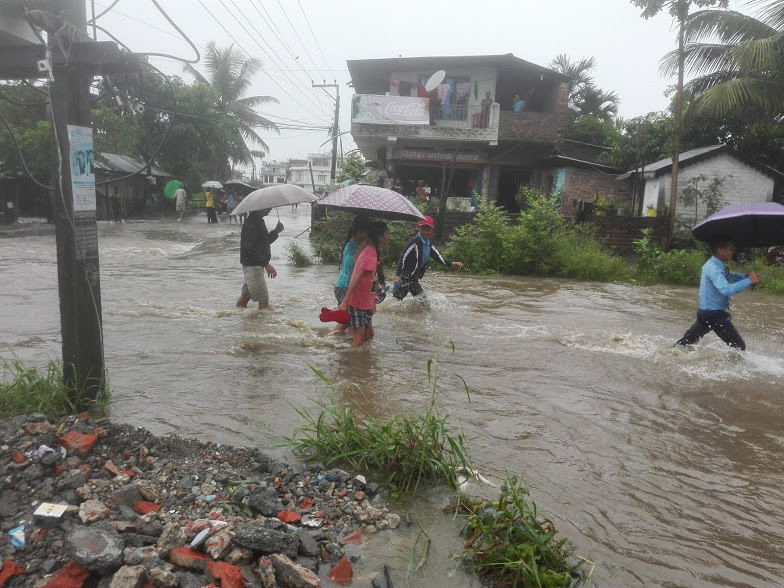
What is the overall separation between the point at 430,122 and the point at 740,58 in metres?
10.4

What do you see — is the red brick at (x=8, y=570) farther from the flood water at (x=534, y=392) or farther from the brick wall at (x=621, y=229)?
the brick wall at (x=621, y=229)

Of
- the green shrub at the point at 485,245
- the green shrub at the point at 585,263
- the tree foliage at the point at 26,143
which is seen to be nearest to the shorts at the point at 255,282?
the green shrub at the point at 485,245

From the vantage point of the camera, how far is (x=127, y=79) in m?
5.19

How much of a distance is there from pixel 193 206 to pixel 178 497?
3496cm

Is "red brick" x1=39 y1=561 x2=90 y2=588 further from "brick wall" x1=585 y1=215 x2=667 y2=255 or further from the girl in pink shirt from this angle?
"brick wall" x1=585 y1=215 x2=667 y2=255

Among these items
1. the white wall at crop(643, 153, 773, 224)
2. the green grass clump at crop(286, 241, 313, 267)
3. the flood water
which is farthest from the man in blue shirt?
the white wall at crop(643, 153, 773, 224)

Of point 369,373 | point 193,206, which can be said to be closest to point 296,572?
point 369,373

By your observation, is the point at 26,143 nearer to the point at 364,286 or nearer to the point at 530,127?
the point at 530,127

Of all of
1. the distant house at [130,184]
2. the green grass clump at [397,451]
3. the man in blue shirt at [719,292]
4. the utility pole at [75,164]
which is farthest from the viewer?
the distant house at [130,184]

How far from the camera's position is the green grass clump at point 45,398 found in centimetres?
409

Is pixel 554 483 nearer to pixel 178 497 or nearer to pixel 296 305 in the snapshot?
pixel 178 497

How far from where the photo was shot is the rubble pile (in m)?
2.56

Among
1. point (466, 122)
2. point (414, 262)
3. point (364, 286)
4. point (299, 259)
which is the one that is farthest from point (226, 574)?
point (466, 122)

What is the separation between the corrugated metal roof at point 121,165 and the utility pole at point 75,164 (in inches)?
764
